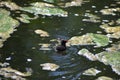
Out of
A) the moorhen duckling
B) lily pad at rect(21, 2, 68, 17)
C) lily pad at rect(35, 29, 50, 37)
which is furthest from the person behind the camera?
lily pad at rect(21, 2, 68, 17)

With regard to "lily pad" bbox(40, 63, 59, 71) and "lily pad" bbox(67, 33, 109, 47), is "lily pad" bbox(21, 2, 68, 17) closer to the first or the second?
"lily pad" bbox(67, 33, 109, 47)

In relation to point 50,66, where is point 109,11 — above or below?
above

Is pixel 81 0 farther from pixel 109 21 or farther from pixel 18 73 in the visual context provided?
pixel 18 73

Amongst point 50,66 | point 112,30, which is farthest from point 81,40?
point 50,66

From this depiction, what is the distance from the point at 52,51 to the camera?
12.2 metres

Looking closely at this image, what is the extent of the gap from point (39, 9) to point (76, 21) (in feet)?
6.89

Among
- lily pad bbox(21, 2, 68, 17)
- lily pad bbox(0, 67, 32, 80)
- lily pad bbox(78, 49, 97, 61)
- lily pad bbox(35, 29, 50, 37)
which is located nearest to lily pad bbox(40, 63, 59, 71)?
lily pad bbox(0, 67, 32, 80)

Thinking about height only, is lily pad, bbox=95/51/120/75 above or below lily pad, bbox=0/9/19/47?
below

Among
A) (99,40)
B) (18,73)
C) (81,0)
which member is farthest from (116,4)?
(18,73)

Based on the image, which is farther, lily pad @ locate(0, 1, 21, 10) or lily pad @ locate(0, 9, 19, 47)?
lily pad @ locate(0, 1, 21, 10)

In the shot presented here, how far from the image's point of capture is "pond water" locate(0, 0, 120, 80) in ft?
35.7

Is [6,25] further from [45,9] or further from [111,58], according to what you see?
[111,58]

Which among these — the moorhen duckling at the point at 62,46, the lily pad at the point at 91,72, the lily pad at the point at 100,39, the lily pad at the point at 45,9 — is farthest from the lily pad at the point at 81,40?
the lily pad at the point at 45,9

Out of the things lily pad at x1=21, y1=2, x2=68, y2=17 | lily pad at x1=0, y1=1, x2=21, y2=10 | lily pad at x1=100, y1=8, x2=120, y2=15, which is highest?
lily pad at x1=0, y1=1, x2=21, y2=10
